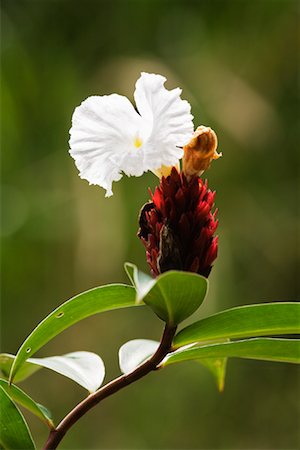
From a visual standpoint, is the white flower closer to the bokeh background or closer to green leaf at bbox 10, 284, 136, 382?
green leaf at bbox 10, 284, 136, 382

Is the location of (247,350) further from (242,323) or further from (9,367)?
(9,367)

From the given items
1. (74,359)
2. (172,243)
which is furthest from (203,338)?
(74,359)

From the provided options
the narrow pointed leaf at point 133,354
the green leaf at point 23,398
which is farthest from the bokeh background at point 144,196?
the green leaf at point 23,398

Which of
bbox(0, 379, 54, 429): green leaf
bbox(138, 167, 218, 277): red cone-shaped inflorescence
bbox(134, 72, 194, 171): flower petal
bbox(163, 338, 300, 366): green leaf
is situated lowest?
bbox(163, 338, 300, 366): green leaf

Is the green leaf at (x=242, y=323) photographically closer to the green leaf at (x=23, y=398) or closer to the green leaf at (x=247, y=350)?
the green leaf at (x=247, y=350)

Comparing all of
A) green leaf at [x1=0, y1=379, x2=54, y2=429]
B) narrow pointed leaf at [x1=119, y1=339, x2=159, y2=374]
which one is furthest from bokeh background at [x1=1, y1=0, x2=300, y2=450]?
green leaf at [x1=0, y1=379, x2=54, y2=429]

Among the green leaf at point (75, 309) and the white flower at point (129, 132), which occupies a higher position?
the white flower at point (129, 132)

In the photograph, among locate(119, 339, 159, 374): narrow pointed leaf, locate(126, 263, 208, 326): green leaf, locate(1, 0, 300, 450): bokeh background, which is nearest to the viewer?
locate(126, 263, 208, 326): green leaf

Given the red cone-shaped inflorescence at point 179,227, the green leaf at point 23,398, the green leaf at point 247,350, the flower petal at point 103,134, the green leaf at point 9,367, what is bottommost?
the green leaf at point 247,350
